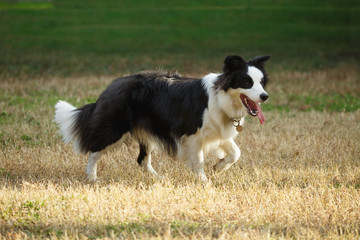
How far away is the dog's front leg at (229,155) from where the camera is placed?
7.03 meters

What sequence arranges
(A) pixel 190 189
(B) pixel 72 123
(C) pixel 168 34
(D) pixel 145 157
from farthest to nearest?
(C) pixel 168 34 → (D) pixel 145 157 → (B) pixel 72 123 → (A) pixel 190 189

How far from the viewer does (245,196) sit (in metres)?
6.07

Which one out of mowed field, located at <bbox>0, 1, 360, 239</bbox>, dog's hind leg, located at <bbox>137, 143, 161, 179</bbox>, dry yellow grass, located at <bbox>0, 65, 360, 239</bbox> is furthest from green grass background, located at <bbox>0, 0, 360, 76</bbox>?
dog's hind leg, located at <bbox>137, 143, 161, 179</bbox>

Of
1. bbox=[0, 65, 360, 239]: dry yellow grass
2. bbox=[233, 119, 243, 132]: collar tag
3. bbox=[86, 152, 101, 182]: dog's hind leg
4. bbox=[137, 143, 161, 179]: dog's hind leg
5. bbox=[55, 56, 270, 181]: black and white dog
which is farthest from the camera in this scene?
bbox=[137, 143, 161, 179]: dog's hind leg

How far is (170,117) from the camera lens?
707cm

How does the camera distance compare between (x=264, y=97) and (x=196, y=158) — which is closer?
(x=264, y=97)

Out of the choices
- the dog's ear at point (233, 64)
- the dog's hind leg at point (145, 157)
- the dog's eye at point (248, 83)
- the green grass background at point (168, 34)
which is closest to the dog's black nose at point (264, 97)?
the dog's eye at point (248, 83)

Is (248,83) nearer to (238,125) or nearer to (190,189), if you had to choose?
(238,125)

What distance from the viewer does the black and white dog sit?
6.74 m

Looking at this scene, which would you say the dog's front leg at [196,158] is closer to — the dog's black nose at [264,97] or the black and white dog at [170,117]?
the black and white dog at [170,117]

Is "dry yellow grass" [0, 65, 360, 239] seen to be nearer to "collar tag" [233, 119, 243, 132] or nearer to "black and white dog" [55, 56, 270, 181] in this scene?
"black and white dog" [55, 56, 270, 181]

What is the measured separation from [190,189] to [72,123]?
210cm

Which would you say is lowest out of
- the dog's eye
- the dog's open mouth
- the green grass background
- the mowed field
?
the green grass background

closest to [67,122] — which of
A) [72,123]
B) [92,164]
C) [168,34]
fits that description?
[72,123]
